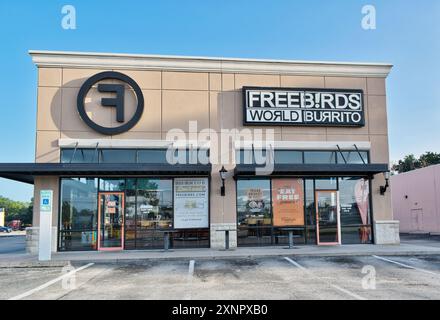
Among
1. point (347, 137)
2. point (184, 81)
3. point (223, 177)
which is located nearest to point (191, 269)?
point (223, 177)

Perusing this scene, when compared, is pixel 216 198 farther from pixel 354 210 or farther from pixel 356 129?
pixel 356 129

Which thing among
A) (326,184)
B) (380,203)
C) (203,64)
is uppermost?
(203,64)

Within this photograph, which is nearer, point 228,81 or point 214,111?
point 214,111

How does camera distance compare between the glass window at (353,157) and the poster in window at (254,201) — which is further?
the glass window at (353,157)

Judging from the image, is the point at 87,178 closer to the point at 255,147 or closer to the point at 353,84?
the point at 255,147

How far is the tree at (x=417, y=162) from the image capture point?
46.0 metres

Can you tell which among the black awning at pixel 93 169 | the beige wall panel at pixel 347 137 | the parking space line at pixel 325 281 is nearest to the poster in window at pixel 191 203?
the black awning at pixel 93 169

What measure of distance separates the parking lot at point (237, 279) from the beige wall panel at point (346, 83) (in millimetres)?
7448

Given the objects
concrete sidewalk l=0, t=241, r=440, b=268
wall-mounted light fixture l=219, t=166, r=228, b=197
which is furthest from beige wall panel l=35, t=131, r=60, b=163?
wall-mounted light fixture l=219, t=166, r=228, b=197

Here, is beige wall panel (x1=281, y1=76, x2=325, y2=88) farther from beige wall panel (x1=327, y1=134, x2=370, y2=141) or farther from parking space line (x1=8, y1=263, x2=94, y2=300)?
parking space line (x1=8, y1=263, x2=94, y2=300)

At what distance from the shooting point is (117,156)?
50.5 ft

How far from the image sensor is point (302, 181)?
16.1m

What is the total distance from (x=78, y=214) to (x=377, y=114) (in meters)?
12.9

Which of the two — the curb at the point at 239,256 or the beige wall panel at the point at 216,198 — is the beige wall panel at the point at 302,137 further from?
the curb at the point at 239,256
